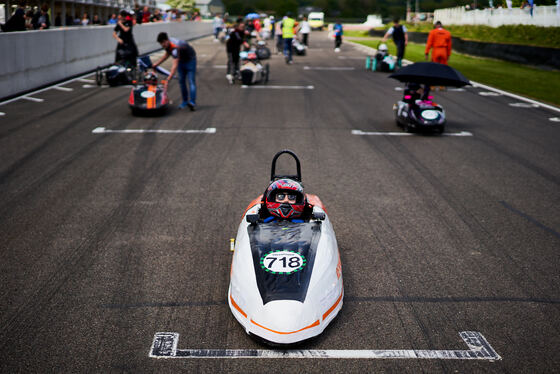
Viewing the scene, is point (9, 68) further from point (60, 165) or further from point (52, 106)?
point (60, 165)

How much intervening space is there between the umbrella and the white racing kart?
7.10 m

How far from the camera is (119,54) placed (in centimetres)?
1812

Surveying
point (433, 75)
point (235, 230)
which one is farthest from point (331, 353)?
point (433, 75)

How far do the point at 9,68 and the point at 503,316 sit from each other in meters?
15.0

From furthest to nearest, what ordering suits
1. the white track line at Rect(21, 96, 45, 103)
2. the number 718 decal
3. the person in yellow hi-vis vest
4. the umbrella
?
1. the person in yellow hi-vis vest
2. the white track line at Rect(21, 96, 45, 103)
3. the umbrella
4. the number 718 decal

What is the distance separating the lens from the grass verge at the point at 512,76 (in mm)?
18569

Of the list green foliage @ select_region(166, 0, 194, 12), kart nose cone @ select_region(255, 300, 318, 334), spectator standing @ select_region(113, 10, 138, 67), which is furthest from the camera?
green foliage @ select_region(166, 0, 194, 12)

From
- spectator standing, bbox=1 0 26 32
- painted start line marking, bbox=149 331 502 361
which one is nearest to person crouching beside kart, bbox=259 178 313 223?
painted start line marking, bbox=149 331 502 361

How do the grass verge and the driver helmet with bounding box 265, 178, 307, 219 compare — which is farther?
the grass verge

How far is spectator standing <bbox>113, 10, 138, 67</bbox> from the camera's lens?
17.6 metres

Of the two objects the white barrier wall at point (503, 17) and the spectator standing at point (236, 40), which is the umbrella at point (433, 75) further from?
the white barrier wall at point (503, 17)

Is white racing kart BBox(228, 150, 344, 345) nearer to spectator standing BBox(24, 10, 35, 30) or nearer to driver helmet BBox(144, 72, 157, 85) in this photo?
driver helmet BBox(144, 72, 157, 85)

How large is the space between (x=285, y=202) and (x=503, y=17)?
1221 inches

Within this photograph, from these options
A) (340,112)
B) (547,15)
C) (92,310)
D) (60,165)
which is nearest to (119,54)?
(340,112)
